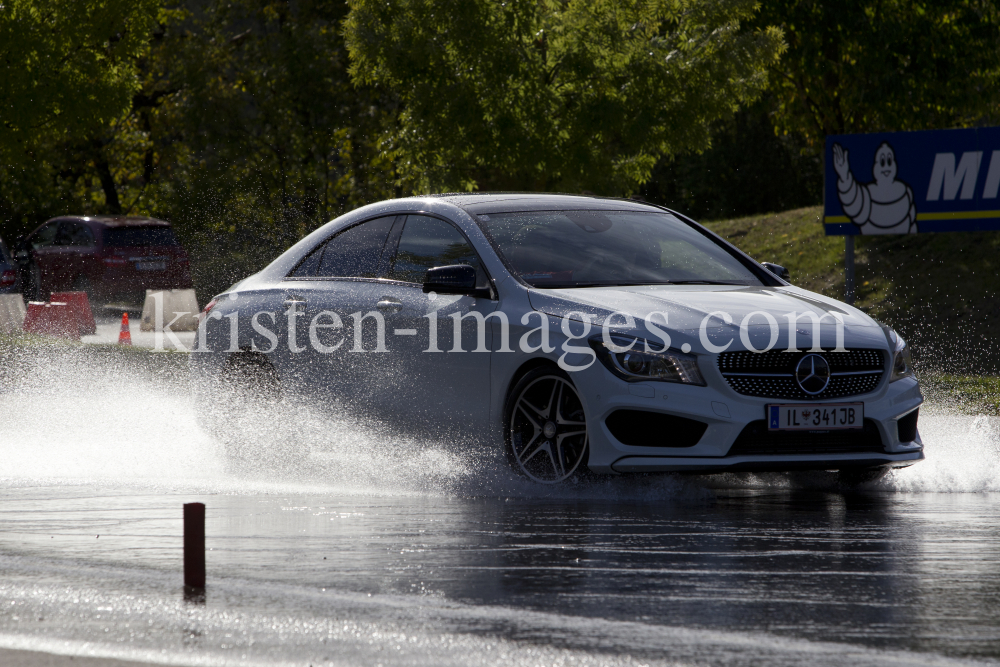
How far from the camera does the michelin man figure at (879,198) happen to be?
17.5 metres

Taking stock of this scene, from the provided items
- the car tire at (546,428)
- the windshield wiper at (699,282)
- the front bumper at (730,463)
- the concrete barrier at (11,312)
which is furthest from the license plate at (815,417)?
the concrete barrier at (11,312)

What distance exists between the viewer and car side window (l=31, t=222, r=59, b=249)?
2733 cm

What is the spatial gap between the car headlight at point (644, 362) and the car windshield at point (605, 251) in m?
0.79

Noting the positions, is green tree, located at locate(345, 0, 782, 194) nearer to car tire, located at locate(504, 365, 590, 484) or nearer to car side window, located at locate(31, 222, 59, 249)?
car side window, located at locate(31, 222, 59, 249)

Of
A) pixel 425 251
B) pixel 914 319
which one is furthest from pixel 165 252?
pixel 425 251

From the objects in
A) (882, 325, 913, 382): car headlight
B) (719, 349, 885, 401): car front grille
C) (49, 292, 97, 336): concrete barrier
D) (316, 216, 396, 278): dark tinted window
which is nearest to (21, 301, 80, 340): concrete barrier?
(49, 292, 97, 336): concrete barrier

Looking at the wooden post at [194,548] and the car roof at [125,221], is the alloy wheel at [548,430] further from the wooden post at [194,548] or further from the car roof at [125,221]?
the car roof at [125,221]

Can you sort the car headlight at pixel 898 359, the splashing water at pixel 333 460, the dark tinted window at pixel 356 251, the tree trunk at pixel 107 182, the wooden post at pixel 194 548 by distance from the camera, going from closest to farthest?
the wooden post at pixel 194 548
the car headlight at pixel 898 359
the splashing water at pixel 333 460
the dark tinted window at pixel 356 251
the tree trunk at pixel 107 182

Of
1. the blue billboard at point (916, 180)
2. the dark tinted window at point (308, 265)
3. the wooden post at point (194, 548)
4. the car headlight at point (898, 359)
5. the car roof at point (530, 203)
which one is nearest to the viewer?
the wooden post at point (194, 548)

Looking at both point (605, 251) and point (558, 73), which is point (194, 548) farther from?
point (558, 73)

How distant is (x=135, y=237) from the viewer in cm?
2619

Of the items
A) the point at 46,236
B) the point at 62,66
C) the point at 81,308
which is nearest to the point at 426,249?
the point at 81,308

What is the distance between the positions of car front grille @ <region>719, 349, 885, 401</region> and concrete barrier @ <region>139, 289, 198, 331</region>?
16308 millimetres

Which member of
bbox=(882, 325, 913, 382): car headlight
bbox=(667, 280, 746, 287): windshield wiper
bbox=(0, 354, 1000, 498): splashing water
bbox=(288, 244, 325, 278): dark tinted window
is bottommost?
bbox=(0, 354, 1000, 498): splashing water
